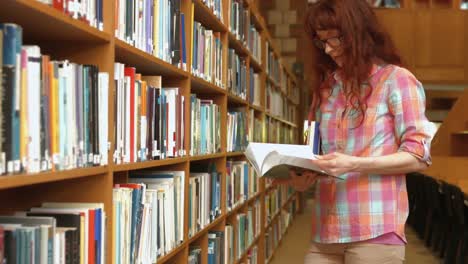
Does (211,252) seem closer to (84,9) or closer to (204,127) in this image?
(204,127)

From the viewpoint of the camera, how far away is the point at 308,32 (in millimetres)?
2023

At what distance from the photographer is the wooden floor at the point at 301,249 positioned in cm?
584

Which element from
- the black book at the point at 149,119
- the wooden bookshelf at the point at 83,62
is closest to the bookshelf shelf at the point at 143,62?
the wooden bookshelf at the point at 83,62

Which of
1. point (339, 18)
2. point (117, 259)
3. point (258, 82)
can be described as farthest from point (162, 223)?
point (258, 82)

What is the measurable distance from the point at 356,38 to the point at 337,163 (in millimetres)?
413

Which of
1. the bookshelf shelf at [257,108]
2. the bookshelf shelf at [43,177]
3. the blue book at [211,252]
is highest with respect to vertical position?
the bookshelf shelf at [257,108]

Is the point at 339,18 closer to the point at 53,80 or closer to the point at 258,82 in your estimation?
the point at 53,80

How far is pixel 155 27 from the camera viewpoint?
218cm

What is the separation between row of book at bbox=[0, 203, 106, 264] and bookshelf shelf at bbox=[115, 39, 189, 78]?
51cm

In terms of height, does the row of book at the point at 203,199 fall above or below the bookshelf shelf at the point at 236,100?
below

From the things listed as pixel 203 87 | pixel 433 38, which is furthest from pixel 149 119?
pixel 433 38

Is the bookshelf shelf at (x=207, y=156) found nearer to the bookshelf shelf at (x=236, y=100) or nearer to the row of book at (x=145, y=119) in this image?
the row of book at (x=145, y=119)

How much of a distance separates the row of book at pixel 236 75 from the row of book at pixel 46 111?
6.56 ft

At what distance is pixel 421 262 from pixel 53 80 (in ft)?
17.0
